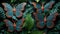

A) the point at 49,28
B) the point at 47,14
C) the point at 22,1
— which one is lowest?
the point at 49,28

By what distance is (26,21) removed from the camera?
2537mm

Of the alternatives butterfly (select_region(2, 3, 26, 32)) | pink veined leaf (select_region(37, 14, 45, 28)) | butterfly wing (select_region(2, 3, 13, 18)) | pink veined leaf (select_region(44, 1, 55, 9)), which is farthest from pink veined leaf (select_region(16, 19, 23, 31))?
pink veined leaf (select_region(44, 1, 55, 9))

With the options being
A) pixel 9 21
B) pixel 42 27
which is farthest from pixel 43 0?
pixel 9 21

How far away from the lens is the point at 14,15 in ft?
8.57

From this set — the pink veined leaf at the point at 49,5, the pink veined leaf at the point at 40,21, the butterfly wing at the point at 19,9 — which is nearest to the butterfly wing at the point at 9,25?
the butterfly wing at the point at 19,9

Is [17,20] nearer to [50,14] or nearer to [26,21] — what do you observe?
[26,21]

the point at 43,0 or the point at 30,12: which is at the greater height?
the point at 43,0

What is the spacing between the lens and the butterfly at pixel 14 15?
2572 millimetres

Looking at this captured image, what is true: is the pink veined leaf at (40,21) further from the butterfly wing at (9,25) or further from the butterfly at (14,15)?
the butterfly wing at (9,25)

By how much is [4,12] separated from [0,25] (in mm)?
194

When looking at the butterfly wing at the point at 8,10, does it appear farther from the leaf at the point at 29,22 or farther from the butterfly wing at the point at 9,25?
the leaf at the point at 29,22

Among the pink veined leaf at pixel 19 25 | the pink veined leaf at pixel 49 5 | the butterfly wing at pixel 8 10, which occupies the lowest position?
the pink veined leaf at pixel 19 25

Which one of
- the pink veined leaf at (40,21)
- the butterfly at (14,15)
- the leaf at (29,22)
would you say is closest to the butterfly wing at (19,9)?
the butterfly at (14,15)

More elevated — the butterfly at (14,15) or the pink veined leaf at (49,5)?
the pink veined leaf at (49,5)
